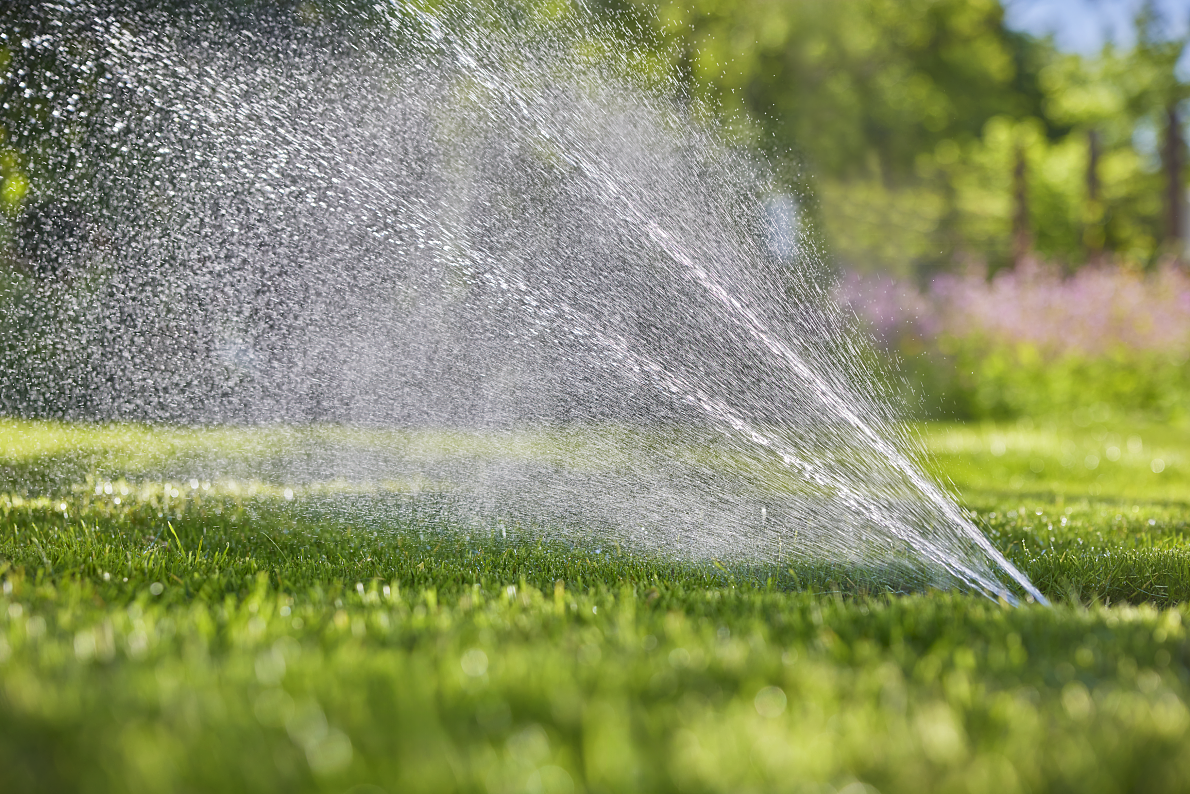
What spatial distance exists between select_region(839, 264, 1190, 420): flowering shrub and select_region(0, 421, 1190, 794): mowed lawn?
856 cm

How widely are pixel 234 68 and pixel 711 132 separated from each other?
540 centimetres

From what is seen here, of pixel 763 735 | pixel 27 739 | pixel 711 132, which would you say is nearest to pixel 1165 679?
pixel 763 735

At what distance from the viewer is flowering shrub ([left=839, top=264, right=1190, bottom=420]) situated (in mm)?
11367

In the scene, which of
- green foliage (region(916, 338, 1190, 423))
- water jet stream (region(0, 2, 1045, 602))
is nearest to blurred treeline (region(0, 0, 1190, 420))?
green foliage (region(916, 338, 1190, 423))

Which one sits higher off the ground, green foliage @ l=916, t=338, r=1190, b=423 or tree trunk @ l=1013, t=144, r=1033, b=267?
tree trunk @ l=1013, t=144, r=1033, b=267

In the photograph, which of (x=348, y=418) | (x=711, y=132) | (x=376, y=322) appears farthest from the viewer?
(x=711, y=132)

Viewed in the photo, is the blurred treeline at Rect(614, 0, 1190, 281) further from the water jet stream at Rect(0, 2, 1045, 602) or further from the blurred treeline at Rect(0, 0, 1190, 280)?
the water jet stream at Rect(0, 2, 1045, 602)

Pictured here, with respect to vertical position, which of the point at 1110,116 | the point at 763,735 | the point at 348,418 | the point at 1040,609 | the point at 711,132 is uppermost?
the point at 1110,116

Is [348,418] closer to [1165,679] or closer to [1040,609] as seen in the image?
[1040,609]

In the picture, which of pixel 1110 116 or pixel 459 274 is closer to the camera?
pixel 459 274

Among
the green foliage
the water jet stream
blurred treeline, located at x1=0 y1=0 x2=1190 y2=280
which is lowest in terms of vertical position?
the water jet stream

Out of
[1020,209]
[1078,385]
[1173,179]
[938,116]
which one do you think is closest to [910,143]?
[938,116]

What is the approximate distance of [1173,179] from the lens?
20469 millimetres

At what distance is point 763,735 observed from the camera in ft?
4.95
